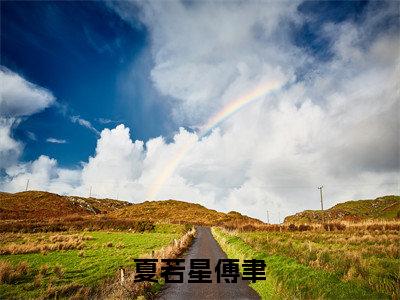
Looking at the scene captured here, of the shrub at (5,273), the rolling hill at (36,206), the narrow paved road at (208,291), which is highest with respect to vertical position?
the rolling hill at (36,206)

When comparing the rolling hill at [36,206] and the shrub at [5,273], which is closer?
the shrub at [5,273]

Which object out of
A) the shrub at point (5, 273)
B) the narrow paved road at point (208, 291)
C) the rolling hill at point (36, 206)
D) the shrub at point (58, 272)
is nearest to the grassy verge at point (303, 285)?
the narrow paved road at point (208, 291)

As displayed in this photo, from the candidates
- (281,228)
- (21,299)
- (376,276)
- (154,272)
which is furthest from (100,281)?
(281,228)

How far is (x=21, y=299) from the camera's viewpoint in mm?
15508

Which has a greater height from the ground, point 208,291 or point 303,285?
point 303,285

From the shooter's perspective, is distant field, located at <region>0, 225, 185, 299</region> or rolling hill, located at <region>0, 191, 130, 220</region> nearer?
distant field, located at <region>0, 225, 185, 299</region>

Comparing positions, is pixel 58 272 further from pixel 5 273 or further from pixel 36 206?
pixel 36 206

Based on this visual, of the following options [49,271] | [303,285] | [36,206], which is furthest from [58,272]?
[36,206]

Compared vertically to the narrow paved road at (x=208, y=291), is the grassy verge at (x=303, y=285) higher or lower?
higher

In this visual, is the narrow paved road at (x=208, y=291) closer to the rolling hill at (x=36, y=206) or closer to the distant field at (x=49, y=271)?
the distant field at (x=49, y=271)

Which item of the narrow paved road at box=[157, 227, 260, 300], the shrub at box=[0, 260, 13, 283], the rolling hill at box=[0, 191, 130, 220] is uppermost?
the rolling hill at box=[0, 191, 130, 220]

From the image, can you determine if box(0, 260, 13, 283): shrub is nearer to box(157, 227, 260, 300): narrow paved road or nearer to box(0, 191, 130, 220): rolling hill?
box(157, 227, 260, 300): narrow paved road

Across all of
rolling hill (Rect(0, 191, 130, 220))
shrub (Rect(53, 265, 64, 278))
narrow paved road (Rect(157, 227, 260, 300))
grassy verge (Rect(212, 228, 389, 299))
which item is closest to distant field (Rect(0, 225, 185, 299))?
shrub (Rect(53, 265, 64, 278))

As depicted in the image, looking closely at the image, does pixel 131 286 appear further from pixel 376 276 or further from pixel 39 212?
pixel 39 212
